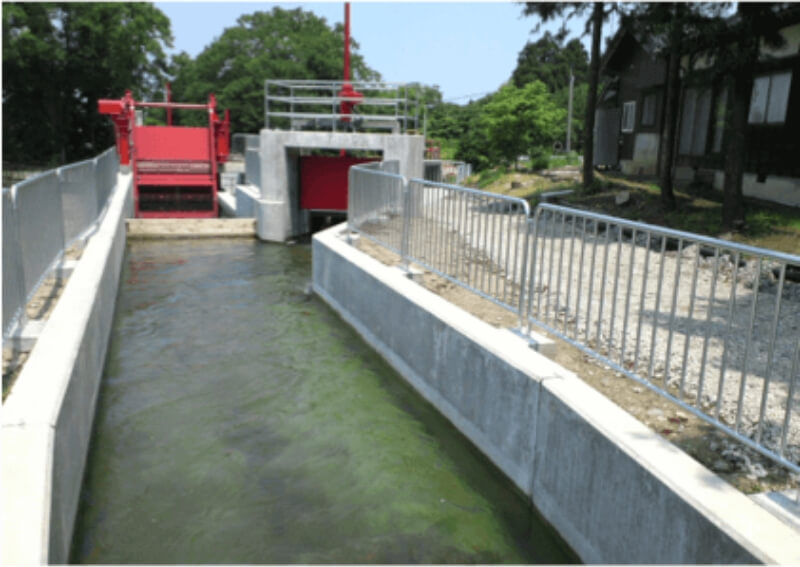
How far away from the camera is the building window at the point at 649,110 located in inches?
982

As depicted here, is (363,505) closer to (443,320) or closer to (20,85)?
(443,320)

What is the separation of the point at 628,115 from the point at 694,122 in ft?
18.9

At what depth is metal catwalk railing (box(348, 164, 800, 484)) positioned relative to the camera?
4.08 meters

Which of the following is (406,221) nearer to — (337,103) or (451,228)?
(451,228)

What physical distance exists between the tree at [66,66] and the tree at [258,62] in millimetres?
12882

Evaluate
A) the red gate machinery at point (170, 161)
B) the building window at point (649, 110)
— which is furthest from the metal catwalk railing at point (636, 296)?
the building window at point (649, 110)

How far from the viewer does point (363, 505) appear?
5.20 m

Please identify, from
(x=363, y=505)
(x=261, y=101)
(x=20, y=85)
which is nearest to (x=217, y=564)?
(x=363, y=505)

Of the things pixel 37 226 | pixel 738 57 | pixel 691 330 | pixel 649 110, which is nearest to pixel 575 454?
pixel 691 330

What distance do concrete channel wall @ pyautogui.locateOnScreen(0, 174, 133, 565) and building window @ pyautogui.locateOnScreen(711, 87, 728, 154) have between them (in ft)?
59.1

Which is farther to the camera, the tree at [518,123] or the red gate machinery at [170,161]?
the tree at [518,123]

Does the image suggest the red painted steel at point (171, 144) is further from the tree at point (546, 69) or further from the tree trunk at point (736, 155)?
the tree at point (546, 69)

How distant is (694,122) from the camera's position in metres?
21.6

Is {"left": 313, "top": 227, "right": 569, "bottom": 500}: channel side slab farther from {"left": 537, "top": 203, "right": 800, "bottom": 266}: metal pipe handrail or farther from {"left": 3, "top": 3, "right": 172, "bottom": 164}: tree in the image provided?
{"left": 3, "top": 3, "right": 172, "bottom": 164}: tree
